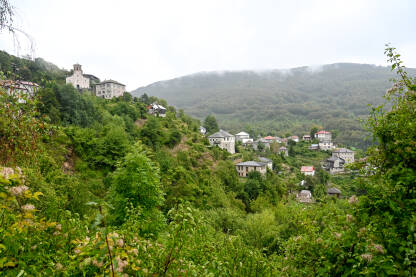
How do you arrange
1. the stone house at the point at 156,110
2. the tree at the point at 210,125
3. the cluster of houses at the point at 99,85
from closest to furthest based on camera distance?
the stone house at the point at 156,110, the cluster of houses at the point at 99,85, the tree at the point at 210,125

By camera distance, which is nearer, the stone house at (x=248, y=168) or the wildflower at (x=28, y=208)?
the wildflower at (x=28, y=208)

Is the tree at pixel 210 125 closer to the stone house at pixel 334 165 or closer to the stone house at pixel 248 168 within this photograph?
the stone house at pixel 248 168

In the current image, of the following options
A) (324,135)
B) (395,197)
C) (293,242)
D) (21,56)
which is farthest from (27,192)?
(324,135)

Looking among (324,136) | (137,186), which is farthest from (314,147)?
(137,186)

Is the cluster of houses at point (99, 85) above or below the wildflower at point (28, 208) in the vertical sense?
above

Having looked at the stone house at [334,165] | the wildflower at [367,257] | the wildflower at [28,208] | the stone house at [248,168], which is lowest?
the stone house at [334,165]

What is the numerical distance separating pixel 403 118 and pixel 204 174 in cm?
2564

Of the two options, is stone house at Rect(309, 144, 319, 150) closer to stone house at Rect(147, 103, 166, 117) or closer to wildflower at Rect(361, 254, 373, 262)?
stone house at Rect(147, 103, 166, 117)

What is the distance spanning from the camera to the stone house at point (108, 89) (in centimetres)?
5159

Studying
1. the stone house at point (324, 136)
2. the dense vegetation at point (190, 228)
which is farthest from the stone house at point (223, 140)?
the dense vegetation at point (190, 228)

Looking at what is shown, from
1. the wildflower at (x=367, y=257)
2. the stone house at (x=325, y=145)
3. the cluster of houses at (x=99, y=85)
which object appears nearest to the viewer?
the wildflower at (x=367, y=257)

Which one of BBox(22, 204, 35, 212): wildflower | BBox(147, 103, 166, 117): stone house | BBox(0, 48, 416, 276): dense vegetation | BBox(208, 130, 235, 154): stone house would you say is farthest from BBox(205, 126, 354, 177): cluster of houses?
BBox(22, 204, 35, 212): wildflower

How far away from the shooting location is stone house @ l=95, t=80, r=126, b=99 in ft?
169

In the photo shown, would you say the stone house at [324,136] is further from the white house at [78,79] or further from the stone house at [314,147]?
the white house at [78,79]
